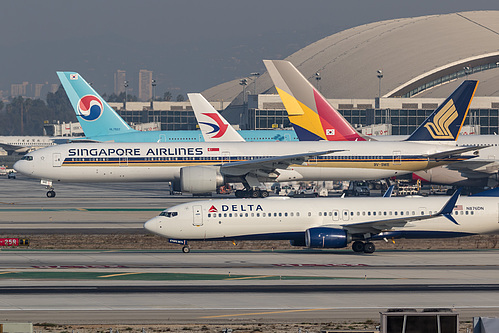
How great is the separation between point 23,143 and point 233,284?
463 feet

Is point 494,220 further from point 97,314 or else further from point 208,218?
point 97,314

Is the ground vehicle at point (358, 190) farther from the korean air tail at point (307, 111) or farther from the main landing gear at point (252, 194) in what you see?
the main landing gear at point (252, 194)

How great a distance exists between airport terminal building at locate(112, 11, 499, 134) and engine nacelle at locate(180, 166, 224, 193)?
60757 millimetres

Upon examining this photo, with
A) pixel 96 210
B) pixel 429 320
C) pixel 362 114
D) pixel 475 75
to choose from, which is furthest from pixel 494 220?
pixel 475 75

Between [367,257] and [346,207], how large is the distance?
131 inches

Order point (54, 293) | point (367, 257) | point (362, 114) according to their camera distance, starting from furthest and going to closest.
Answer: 1. point (362, 114)
2. point (367, 257)
3. point (54, 293)

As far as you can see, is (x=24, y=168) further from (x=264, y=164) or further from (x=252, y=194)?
(x=264, y=164)

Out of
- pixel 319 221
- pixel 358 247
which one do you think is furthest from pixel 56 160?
pixel 358 247

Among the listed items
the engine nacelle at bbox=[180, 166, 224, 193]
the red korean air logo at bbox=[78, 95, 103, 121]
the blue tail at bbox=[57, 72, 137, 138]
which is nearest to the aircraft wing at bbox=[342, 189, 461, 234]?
the engine nacelle at bbox=[180, 166, 224, 193]

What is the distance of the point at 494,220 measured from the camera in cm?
4712

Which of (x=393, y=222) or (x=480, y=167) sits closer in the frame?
(x=393, y=222)

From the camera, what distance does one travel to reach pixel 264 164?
231 feet

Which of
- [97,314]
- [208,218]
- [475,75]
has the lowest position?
[97,314]

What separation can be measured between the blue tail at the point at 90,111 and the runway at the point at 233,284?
38.7 metres
